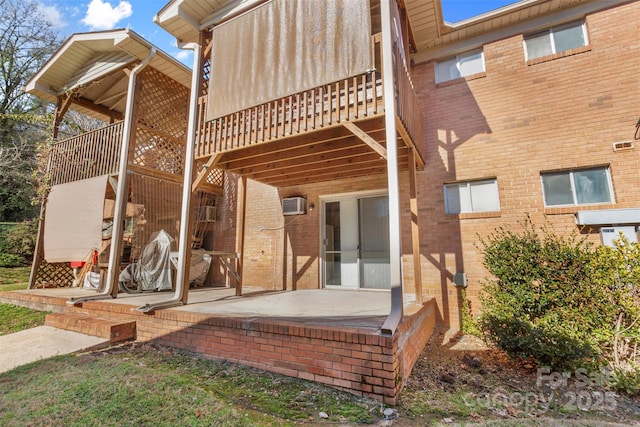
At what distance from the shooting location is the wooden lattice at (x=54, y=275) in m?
7.84

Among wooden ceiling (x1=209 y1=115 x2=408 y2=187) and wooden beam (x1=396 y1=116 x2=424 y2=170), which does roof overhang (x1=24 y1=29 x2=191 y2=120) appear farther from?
wooden beam (x1=396 y1=116 x2=424 y2=170)

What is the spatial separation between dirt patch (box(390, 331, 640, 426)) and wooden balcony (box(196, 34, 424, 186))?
2.77 m

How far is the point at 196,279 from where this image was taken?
786 centimetres

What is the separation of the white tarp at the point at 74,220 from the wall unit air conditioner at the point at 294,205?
157 inches

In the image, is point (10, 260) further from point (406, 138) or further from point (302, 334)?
point (406, 138)

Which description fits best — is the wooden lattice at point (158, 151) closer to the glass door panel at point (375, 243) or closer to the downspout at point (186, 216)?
the downspout at point (186, 216)

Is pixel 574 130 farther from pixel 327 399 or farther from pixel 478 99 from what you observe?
pixel 327 399

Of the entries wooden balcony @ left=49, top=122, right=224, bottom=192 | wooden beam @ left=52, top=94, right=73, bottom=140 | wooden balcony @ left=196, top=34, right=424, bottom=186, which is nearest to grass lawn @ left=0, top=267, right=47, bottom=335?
wooden balcony @ left=49, top=122, right=224, bottom=192

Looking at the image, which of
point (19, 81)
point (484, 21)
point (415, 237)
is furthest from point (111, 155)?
point (19, 81)

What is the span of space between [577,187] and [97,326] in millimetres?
7874

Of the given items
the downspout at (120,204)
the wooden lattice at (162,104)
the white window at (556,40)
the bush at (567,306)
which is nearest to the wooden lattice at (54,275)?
the downspout at (120,204)

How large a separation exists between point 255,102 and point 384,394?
14.0 ft

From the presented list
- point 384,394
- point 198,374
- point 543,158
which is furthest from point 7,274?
point 543,158

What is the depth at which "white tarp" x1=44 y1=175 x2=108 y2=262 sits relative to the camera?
658 centimetres
